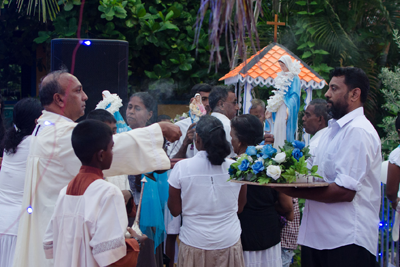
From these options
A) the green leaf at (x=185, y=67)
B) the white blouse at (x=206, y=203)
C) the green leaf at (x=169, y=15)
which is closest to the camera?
Answer: the white blouse at (x=206, y=203)

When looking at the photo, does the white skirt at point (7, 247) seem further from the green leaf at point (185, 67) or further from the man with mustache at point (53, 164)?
the green leaf at point (185, 67)

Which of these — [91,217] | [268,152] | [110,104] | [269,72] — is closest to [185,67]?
[269,72]

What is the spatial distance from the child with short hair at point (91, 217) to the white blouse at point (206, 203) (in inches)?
35.2

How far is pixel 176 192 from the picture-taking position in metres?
3.27

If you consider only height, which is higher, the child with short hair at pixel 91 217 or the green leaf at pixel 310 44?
the green leaf at pixel 310 44

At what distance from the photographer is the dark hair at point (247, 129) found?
358 centimetres

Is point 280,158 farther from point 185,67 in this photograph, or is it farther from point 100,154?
point 185,67

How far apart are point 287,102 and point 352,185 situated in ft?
7.52

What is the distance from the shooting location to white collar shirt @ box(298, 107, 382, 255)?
8.75ft

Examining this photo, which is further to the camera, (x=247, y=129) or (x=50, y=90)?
(x=247, y=129)

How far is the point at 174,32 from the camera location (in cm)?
872

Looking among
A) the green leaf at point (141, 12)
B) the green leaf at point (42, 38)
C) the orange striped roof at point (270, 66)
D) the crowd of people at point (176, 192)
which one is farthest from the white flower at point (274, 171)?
the green leaf at point (42, 38)

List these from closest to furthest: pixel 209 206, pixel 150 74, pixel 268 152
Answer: pixel 268 152
pixel 209 206
pixel 150 74

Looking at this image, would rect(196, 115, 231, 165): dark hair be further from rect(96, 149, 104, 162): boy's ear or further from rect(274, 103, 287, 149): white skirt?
rect(274, 103, 287, 149): white skirt
